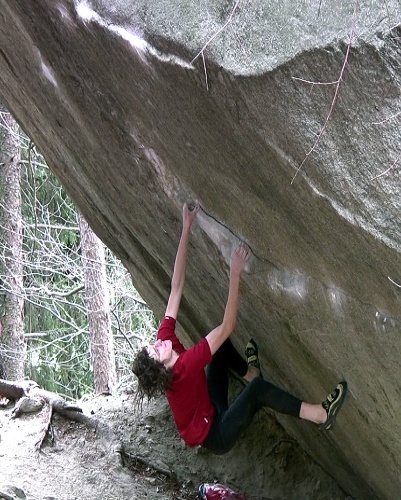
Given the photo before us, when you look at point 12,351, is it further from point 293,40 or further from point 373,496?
point 293,40

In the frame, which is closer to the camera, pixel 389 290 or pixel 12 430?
pixel 389 290

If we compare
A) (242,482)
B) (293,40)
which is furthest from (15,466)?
(293,40)

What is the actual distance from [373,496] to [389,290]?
3.89 metres

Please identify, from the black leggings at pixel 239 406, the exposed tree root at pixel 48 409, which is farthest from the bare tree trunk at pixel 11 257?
the black leggings at pixel 239 406

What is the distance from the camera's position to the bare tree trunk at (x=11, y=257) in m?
12.8

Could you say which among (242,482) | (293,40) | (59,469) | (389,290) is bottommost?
(59,469)

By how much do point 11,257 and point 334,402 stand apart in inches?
363

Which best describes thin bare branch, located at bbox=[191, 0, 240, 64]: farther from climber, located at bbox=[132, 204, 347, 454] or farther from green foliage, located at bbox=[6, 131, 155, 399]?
green foliage, located at bbox=[6, 131, 155, 399]

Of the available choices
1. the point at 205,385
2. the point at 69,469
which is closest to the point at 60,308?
the point at 69,469

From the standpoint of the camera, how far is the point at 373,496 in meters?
6.64

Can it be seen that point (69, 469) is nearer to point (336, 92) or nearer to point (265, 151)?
point (265, 151)

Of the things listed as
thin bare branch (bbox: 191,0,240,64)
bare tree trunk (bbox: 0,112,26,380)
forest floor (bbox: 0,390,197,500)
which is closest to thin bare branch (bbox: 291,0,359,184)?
thin bare branch (bbox: 191,0,240,64)

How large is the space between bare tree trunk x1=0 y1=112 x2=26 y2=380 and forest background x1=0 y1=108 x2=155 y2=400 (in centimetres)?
2

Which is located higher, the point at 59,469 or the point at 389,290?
the point at 389,290
